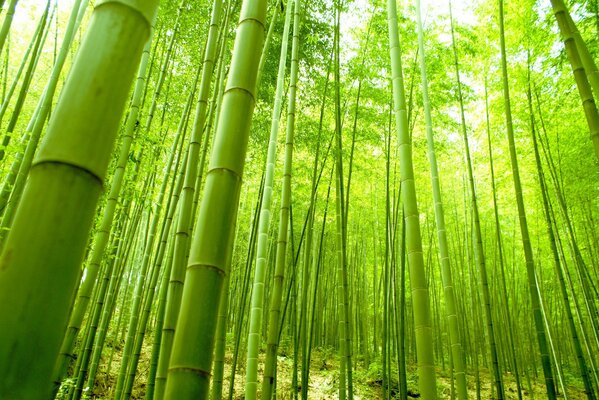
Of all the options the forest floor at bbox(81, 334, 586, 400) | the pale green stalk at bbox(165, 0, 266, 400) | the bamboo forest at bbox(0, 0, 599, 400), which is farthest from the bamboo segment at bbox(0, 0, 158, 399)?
the forest floor at bbox(81, 334, 586, 400)

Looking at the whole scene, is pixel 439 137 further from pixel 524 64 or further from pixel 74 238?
pixel 74 238

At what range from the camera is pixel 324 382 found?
255 inches

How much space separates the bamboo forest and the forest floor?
0.05 metres

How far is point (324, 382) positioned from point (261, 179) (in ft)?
12.5

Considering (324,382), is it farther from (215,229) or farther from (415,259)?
(215,229)

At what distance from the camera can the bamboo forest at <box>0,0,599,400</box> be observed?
0.64 m

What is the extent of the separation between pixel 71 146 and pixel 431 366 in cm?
158

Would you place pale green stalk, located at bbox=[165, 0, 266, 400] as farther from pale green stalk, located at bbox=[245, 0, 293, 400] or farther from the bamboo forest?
pale green stalk, located at bbox=[245, 0, 293, 400]

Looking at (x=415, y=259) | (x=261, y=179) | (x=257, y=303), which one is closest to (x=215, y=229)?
(x=415, y=259)

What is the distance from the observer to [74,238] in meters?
0.62

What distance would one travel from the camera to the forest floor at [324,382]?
215 inches

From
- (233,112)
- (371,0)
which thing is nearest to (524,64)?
(371,0)

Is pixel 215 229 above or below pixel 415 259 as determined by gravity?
below

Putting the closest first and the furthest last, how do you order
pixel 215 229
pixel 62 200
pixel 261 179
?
pixel 62 200
pixel 215 229
pixel 261 179
